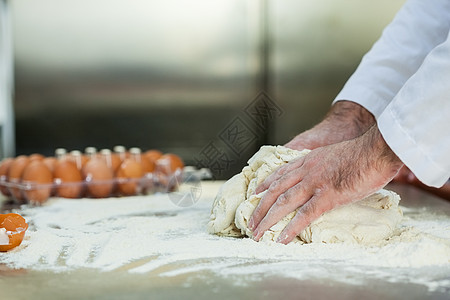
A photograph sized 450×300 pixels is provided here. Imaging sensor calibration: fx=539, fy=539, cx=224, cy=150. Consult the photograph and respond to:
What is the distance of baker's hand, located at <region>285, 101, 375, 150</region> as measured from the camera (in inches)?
50.6

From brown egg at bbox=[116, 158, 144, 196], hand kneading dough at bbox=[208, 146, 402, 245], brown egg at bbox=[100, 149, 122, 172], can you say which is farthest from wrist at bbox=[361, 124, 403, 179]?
brown egg at bbox=[100, 149, 122, 172]

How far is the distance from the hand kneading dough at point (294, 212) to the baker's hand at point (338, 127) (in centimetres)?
18

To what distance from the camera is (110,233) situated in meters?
1.09

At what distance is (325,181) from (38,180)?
0.93 meters

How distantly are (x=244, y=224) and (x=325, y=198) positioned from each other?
0.56ft

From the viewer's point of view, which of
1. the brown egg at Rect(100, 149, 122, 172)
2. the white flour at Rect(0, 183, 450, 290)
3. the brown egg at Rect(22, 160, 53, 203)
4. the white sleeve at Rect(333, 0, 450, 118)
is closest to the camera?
the white flour at Rect(0, 183, 450, 290)

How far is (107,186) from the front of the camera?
1636mm

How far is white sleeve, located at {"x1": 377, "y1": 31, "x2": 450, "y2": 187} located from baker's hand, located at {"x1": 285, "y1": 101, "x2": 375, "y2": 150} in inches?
15.0

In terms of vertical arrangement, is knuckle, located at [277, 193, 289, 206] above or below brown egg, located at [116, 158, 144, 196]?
above

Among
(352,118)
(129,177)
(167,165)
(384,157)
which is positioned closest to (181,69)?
(167,165)

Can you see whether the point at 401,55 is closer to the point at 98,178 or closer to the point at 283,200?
the point at 283,200

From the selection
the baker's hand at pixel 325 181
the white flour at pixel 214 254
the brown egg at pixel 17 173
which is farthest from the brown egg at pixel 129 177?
the baker's hand at pixel 325 181

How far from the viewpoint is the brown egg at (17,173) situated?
5.07 ft

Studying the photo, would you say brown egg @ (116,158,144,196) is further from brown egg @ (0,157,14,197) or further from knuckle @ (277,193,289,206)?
knuckle @ (277,193,289,206)
